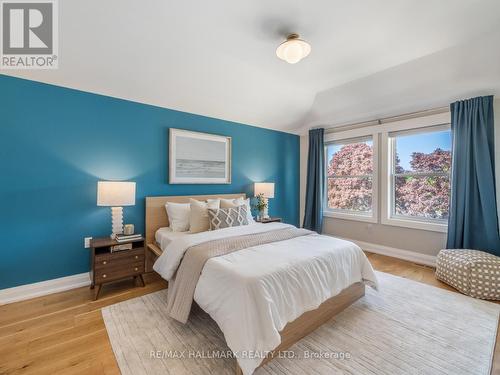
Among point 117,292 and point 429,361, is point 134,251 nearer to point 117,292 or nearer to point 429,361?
point 117,292

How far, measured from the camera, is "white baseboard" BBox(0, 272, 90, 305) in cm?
234

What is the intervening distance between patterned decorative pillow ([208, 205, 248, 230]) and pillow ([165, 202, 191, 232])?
0.39 meters

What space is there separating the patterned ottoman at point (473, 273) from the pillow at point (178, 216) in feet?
10.9

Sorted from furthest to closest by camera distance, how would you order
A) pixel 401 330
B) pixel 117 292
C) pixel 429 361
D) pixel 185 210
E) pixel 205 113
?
pixel 205 113, pixel 185 210, pixel 117 292, pixel 401 330, pixel 429 361

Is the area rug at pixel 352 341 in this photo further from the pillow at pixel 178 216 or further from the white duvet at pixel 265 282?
the pillow at pixel 178 216

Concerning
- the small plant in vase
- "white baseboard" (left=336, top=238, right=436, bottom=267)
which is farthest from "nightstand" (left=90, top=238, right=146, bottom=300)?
"white baseboard" (left=336, top=238, right=436, bottom=267)

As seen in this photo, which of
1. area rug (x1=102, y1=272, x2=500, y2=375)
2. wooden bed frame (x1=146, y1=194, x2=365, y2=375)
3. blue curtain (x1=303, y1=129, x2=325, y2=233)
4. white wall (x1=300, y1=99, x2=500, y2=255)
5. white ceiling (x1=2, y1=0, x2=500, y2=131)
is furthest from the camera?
blue curtain (x1=303, y1=129, x2=325, y2=233)

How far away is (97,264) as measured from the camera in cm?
241

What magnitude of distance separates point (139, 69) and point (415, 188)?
4446 millimetres

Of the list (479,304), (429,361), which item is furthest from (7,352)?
(479,304)

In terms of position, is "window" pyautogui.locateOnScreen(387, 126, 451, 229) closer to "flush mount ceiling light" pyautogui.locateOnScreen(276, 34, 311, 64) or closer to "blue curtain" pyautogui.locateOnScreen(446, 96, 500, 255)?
"blue curtain" pyautogui.locateOnScreen(446, 96, 500, 255)

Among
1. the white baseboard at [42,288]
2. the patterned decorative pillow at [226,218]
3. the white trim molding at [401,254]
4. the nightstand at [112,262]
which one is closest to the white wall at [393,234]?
the white trim molding at [401,254]

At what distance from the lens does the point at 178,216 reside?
3070mm

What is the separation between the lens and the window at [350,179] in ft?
14.1
